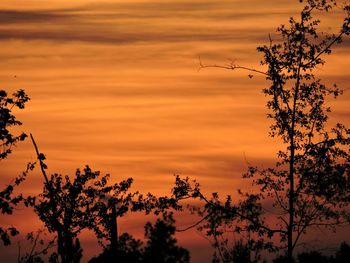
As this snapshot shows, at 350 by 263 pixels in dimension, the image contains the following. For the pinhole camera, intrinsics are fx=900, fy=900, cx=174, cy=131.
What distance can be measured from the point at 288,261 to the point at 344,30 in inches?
435

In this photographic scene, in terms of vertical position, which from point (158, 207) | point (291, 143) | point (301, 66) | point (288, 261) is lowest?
point (288, 261)

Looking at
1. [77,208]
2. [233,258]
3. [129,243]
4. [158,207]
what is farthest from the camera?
[77,208]

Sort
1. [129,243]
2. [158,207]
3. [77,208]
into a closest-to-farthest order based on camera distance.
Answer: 1. [158,207]
2. [129,243]
3. [77,208]

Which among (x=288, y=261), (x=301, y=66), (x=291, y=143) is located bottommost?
(x=288, y=261)

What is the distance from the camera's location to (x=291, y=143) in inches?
1694

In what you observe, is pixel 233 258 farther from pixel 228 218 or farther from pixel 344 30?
pixel 344 30

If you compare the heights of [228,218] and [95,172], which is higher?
[95,172]

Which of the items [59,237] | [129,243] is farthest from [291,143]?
[59,237]

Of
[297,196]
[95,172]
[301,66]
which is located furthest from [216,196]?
[95,172]

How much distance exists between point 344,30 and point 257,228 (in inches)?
398

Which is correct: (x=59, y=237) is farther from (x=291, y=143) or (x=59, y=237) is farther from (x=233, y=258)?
(x=291, y=143)

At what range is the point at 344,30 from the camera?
4200 cm

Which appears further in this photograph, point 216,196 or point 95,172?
point 95,172

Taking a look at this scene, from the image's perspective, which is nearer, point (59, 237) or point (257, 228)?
point (257, 228)
